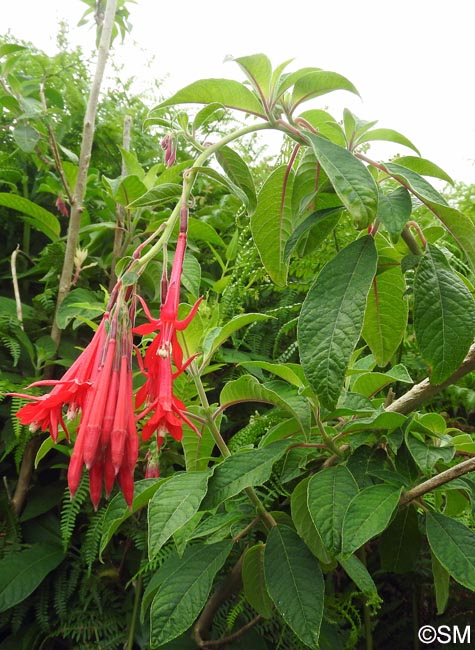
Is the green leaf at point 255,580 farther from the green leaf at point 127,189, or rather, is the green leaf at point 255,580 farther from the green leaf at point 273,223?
the green leaf at point 127,189

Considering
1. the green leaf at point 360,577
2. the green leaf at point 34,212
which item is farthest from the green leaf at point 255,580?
the green leaf at point 34,212

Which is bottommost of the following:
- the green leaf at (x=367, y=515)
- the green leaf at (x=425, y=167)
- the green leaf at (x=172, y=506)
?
the green leaf at (x=172, y=506)

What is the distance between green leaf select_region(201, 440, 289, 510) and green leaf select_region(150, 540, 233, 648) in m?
0.12

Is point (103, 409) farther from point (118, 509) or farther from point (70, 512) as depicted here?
point (70, 512)

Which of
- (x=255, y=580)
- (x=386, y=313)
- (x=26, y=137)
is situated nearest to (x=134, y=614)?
(x=255, y=580)

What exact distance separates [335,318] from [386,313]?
0.21 m

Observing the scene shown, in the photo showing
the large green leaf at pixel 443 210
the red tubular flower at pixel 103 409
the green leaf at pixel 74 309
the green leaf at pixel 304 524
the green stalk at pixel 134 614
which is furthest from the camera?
the green leaf at pixel 74 309

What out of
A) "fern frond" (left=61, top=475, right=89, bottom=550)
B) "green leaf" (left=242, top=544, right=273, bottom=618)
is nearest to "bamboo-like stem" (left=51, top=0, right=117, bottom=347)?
"fern frond" (left=61, top=475, right=89, bottom=550)

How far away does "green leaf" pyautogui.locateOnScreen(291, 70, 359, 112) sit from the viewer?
19.5 inches

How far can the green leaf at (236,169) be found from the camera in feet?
1.73

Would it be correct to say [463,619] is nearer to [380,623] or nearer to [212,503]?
[380,623]

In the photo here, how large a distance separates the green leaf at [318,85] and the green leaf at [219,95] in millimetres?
41

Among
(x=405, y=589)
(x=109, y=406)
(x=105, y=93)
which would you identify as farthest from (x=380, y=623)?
(x=105, y=93)

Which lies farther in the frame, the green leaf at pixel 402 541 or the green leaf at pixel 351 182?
the green leaf at pixel 402 541
